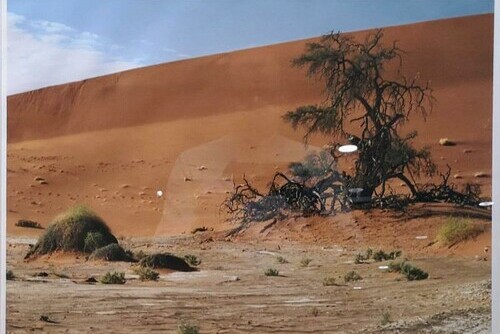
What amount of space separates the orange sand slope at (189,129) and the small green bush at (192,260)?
3.8 inches

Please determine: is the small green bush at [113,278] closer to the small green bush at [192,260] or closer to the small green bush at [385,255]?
the small green bush at [192,260]

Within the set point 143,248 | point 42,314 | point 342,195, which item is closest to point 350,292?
point 342,195

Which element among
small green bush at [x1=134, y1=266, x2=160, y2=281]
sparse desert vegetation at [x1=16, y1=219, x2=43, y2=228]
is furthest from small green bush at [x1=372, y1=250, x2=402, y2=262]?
sparse desert vegetation at [x1=16, y1=219, x2=43, y2=228]

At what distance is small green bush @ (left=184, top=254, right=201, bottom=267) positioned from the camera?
7.23 feet

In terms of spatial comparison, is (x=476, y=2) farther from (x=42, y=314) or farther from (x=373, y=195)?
(x=42, y=314)

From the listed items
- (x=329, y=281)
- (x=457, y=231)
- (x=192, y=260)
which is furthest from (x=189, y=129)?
(x=457, y=231)

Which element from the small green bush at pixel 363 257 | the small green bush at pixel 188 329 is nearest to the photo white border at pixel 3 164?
the small green bush at pixel 188 329

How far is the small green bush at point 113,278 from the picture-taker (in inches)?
87.0

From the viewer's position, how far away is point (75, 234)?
7.37 ft

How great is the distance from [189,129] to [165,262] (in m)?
0.45

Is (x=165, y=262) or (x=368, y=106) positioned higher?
(x=368, y=106)

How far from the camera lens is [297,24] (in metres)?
2.13

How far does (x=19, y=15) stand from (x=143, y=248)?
920mm

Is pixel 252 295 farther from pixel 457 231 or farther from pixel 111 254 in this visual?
pixel 457 231
